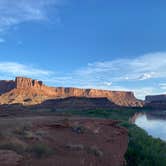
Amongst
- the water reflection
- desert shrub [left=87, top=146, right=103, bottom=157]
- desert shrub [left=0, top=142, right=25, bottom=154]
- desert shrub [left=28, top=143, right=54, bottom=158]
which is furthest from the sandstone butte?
desert shrub [left=28, top=143, right=54, bottom=158]

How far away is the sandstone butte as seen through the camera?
123 m

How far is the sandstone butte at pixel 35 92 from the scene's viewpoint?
402ft

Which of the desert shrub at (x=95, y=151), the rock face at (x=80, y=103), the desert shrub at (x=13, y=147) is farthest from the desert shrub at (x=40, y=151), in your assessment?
the rock face at (x=80, y=103)

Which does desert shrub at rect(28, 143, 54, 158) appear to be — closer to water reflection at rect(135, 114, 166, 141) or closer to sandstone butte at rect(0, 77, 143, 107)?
water reflection at rect(135, 114, 166, 141)

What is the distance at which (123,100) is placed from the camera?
616 feet

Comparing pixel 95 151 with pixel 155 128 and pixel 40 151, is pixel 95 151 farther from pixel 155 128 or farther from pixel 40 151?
pixel 155 128

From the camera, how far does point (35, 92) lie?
143 meters

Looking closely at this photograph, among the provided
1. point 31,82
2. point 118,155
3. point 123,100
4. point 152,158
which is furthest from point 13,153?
point 123,100

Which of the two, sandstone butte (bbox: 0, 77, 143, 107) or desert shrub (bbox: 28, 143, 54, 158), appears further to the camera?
sandstone butte (bbox: 0, 77, 143, 107)

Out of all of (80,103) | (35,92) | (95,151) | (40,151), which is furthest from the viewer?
(35,92)

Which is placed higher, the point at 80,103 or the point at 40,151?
the point at 80,103

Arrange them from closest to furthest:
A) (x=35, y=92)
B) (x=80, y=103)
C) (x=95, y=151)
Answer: (x=95, y=151) < (x=80, y=103) < (x=35, y=92)

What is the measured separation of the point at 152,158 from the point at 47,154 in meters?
3.92

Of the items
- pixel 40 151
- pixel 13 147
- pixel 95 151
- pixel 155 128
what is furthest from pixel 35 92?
pixel 40 151
